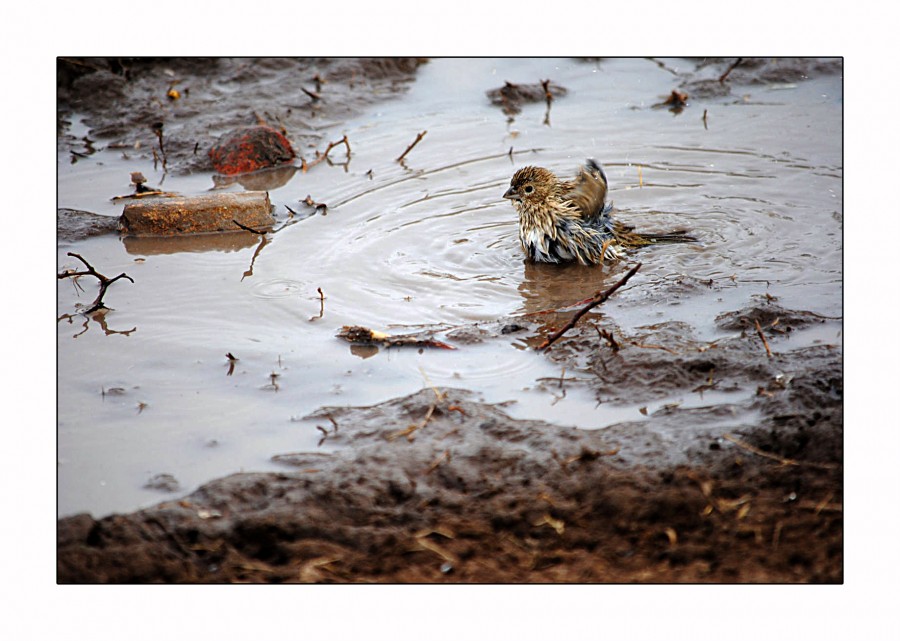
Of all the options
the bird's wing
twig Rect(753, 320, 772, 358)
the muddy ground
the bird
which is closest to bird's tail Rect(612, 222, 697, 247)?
the bird

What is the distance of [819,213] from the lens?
789 cm

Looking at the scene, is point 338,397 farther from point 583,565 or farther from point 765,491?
point 765,491

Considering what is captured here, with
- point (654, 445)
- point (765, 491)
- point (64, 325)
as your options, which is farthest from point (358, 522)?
point (64, 325)

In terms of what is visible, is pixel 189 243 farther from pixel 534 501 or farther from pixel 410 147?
pixel 534 501

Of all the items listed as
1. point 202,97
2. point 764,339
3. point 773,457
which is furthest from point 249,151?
point 773,457

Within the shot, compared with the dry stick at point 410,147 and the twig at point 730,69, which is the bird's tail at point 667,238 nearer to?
the dry stick at point 410,147

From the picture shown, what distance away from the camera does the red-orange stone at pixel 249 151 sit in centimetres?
945

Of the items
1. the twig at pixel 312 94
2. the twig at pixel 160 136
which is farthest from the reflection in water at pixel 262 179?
the twig at pixel 312 94

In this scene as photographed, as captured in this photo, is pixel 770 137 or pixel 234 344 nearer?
pixel 234 344

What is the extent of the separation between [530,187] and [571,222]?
0.48 m

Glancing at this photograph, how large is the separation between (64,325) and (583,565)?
434cm

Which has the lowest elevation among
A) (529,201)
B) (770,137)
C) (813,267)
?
(813,267)

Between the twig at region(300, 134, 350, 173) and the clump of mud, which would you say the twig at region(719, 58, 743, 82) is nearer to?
the clump of mud

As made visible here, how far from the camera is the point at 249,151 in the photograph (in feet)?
31.1
